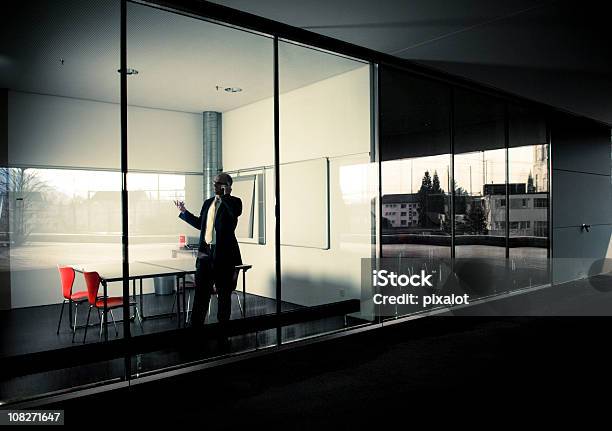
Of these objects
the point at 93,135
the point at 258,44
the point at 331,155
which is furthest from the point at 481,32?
the point at 93,135

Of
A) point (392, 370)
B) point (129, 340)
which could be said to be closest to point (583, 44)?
point (392, 370)

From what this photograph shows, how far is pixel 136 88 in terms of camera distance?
17.8 feet

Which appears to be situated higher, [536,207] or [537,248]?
[536,207]

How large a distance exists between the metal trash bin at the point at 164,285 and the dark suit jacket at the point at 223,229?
33 centimetres

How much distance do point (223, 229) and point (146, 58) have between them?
6.84 feet

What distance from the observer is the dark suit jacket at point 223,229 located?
459 centimetres

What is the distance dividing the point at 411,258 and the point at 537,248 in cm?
329

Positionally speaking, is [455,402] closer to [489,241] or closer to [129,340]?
[129,340]

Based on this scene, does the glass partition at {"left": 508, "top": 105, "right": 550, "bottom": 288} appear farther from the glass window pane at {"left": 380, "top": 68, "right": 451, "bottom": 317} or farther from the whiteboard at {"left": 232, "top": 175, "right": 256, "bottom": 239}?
the whiteboard at {"left": 232, "top": 175, "right": 256, "bottom": 239}

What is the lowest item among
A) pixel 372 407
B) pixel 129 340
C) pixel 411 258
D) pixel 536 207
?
pixel 372 407

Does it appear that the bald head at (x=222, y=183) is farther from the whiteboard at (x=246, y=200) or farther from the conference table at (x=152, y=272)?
the conference table at (x=152, y=272)

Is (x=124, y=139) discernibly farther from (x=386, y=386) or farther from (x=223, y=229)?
(x=386, y=386)

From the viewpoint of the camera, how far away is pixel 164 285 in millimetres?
4684

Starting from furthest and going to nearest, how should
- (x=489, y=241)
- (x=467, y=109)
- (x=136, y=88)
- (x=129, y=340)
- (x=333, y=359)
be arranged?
1. (x=489, y=241)
2. (x=467, y=109)
3. (x=136, y=88)
4. (x=333, y=359)
5. (x=129, y=340)
